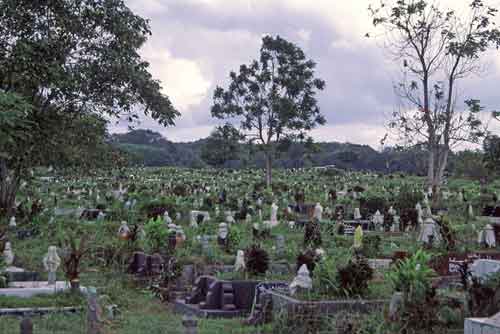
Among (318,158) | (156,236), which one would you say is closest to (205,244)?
(156,236)

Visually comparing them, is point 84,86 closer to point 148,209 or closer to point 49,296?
point 148,209

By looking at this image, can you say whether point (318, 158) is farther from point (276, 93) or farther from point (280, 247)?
point (280, 247)

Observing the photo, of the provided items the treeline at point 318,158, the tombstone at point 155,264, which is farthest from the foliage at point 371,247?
the treeline at point 318,158

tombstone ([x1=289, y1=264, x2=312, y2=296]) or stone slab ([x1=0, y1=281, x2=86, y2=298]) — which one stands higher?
tombstone ([x1=289, y1=264, x2=312, y2=296])

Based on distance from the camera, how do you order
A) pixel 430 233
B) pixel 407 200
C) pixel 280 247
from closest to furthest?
pixel 280 247 → pixel 430 233 → pixel 407 200

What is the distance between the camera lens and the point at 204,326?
11883mm

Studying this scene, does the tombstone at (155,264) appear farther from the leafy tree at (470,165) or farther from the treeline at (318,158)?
the leafy tree at (470,165)

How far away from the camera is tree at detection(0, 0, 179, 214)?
19844mm

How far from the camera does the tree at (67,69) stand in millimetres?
19844

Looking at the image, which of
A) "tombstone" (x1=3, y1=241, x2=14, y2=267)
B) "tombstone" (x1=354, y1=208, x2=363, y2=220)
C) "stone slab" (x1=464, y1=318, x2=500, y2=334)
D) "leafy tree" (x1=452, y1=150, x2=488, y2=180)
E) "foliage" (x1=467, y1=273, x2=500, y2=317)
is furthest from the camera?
"leafy tree" (x1=452, y1=150, x2=488, y2=180)

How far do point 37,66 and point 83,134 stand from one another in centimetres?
356

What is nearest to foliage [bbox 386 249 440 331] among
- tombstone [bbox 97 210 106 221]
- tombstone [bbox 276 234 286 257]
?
tombstone [bbox 276 234 286 257]

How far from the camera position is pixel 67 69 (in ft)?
70.2

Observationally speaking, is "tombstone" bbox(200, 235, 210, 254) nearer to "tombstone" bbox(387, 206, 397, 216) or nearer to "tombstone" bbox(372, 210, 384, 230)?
"tombstone" bbox(372, 210, 384, 230)
